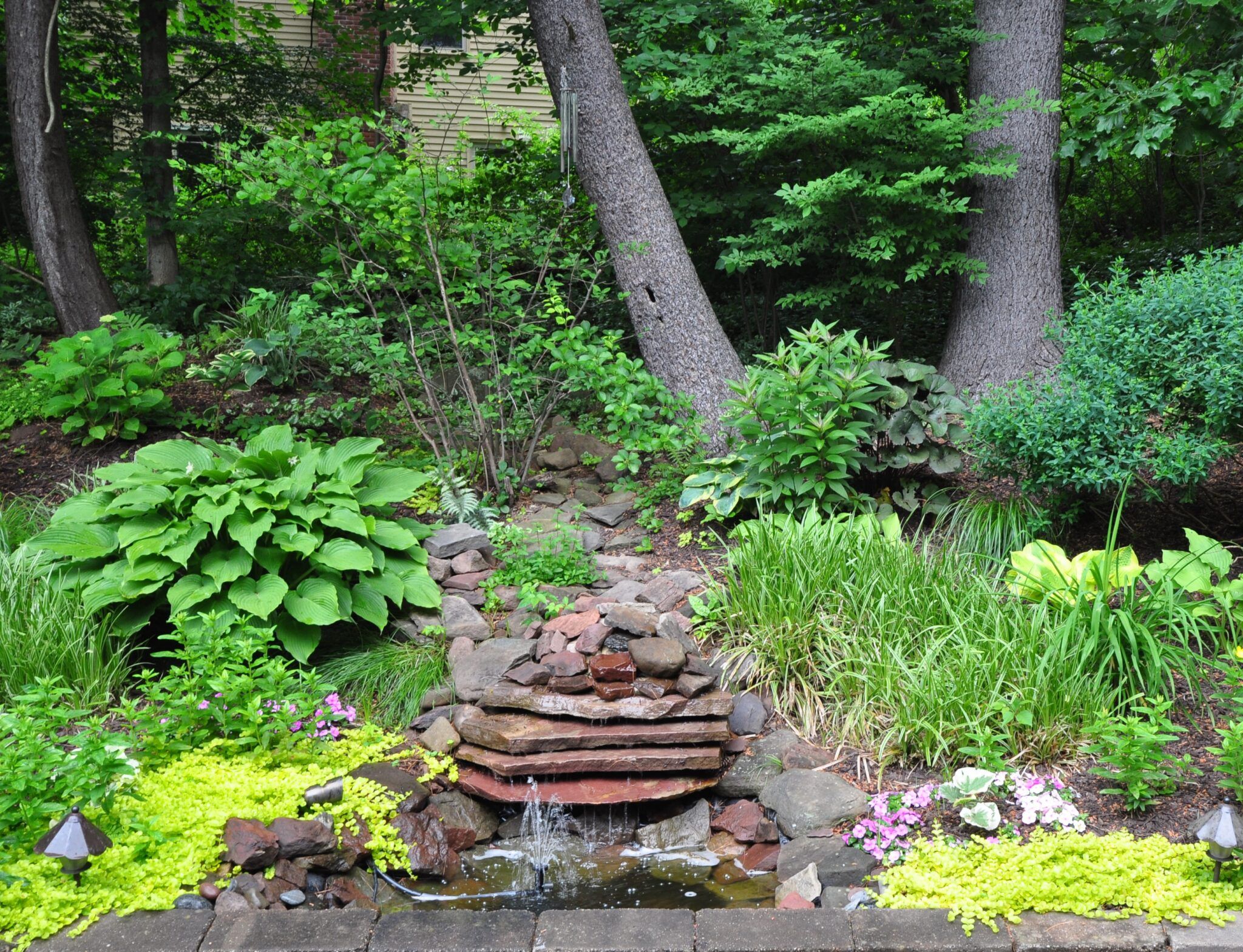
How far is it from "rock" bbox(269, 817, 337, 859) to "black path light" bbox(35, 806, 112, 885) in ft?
1.98

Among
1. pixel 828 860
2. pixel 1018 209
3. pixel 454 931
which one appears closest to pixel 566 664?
pixel 828 860

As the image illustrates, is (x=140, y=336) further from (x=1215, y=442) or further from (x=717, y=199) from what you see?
(x=1215, y=442)

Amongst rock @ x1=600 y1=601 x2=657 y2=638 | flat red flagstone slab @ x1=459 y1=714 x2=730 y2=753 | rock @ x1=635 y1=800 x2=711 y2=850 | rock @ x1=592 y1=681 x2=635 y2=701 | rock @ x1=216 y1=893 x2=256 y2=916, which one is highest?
rock @ x1=600 y1=601 x2=657 y2=638

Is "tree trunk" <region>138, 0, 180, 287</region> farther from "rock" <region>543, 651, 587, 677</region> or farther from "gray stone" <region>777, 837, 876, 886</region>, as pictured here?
"gray stone" <region>777, 837, 876, 886</region>

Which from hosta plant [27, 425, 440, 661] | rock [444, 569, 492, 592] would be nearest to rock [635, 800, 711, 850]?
hosta plant [27, 425, 440, 661]

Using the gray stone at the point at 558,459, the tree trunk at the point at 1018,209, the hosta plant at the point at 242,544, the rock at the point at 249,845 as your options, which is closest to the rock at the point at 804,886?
the rock at the point at 249,845

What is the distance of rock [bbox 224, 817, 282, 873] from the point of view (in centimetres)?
305

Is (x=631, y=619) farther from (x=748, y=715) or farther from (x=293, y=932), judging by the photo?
(x=293, y=932)

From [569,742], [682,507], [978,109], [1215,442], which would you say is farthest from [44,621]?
[978,109]

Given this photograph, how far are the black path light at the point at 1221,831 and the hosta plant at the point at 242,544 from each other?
3.10 meters

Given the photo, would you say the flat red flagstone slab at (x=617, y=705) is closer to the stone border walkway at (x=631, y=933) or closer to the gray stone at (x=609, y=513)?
the stone border walkway at (x=631, y=933)

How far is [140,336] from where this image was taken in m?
6.27

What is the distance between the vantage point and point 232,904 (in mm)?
2912

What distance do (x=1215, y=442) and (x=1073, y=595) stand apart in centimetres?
102
